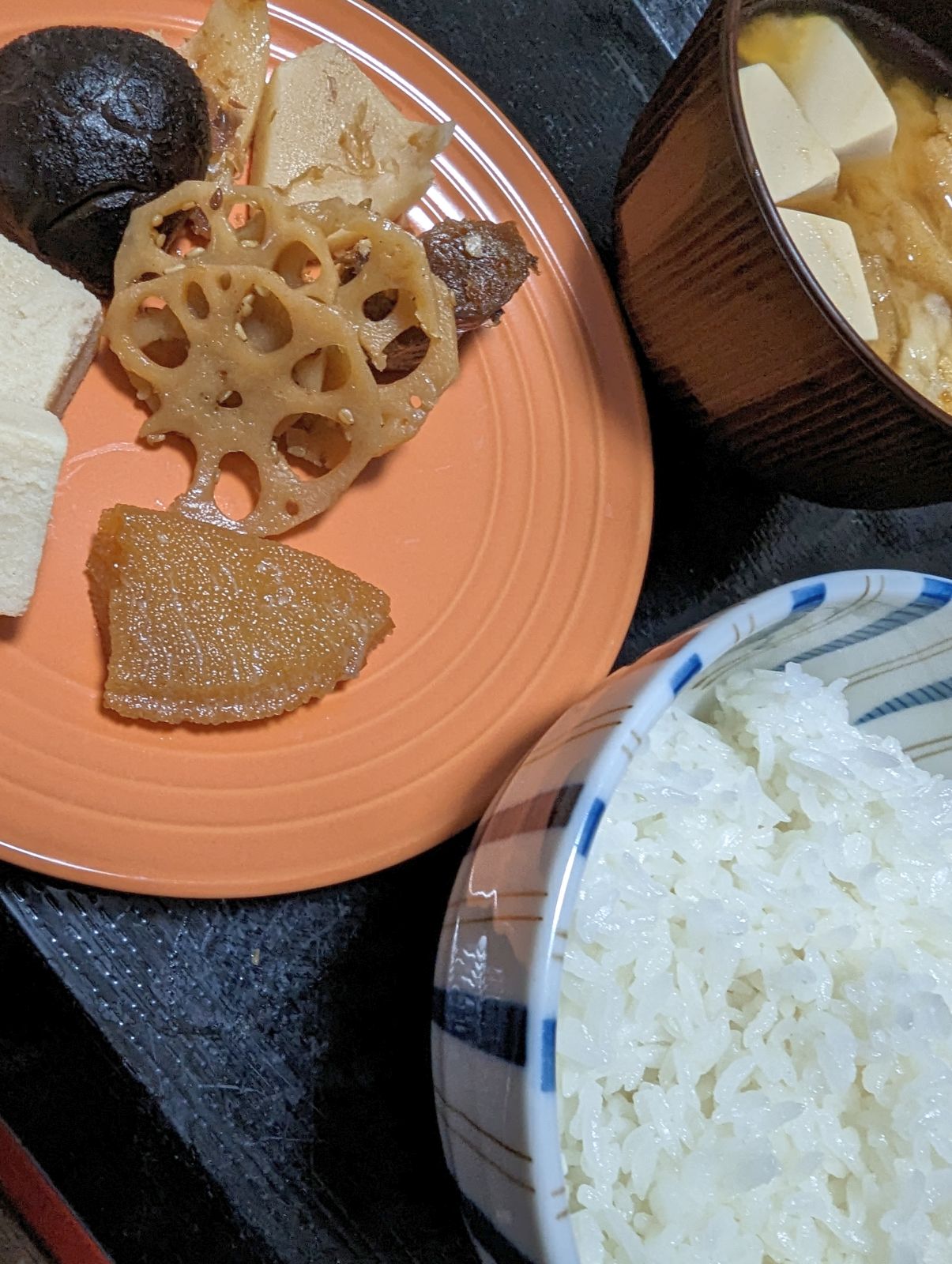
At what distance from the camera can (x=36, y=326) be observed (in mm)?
844

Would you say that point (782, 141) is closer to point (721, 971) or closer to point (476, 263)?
point (476, 263)

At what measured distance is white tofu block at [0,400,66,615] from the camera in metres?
0.80

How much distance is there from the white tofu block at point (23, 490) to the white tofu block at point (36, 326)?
30 millimetres

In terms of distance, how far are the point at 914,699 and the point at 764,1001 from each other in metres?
0.31

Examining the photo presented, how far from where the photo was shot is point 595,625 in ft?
3.39

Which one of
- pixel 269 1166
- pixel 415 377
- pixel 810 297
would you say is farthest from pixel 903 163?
pixel 269 1166

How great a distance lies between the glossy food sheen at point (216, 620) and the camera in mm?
845

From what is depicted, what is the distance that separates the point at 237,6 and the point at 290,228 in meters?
0.27

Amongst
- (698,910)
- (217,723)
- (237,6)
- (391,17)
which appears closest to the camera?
(698,910)

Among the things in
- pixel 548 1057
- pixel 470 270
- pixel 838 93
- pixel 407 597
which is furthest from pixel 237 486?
pixel 838 93

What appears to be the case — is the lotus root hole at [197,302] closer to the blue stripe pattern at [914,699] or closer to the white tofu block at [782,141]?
the white tofu block at [782,141]

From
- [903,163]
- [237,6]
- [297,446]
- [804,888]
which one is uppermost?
[903,163]

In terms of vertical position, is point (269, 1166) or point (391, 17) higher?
point (391, 17)

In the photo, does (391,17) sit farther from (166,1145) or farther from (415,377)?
(166,1145)
